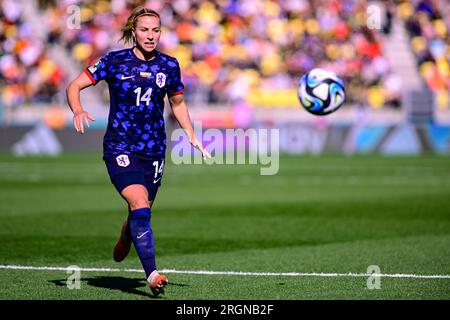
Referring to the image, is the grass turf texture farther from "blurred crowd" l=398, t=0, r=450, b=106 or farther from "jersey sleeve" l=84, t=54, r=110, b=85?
"blurred crowd" l=398, t=0, r=450, b=106

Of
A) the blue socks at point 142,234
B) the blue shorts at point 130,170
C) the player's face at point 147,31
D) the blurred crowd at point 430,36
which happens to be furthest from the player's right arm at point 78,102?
the blurred crowd at point 430,36

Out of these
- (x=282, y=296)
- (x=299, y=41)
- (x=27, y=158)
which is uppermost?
(x=299, y=41)

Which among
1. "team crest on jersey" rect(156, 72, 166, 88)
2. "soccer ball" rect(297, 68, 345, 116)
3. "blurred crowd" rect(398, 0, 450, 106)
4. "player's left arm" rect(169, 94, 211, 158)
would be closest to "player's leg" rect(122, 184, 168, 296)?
"player's left arm" rect(169, 94, 211, 158)

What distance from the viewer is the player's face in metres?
8.19

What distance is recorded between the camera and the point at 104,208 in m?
16.9

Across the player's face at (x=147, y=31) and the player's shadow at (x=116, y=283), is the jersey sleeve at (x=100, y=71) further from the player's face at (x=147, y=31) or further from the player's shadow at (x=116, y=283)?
the player's shadow at (x=116, y=283)

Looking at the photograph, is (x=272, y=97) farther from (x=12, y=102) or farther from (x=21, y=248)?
(x=21, y=248)

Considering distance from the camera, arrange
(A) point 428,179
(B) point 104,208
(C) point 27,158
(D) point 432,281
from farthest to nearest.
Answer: (C) point 27,158, (A) point 428,179, (B) point 104,208, (D) point 432,281

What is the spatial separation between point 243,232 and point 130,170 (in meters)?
5.56

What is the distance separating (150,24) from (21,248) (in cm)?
447

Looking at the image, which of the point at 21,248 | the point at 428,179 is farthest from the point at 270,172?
the point at 21,248

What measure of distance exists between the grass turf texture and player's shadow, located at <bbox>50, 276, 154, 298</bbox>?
0.01 m

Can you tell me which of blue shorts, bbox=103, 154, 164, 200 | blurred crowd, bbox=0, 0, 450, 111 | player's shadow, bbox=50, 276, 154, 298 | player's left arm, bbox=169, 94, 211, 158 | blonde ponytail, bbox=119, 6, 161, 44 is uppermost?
blurred crowd, bbox=0, 0, 450, 111

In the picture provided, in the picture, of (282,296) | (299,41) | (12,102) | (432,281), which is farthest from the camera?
(299,41)
